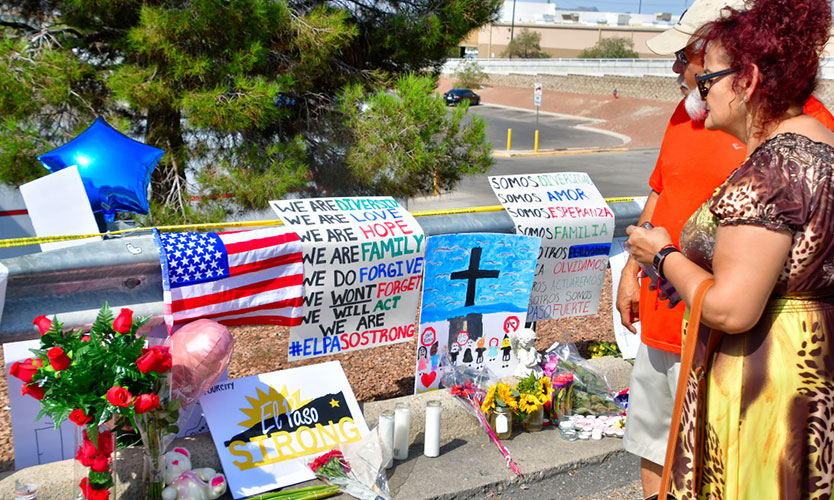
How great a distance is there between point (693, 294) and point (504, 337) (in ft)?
8.30

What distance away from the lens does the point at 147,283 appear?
11.3ft

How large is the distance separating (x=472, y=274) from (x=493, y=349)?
19.2 inches

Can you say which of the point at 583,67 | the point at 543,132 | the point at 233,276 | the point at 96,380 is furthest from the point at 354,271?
the point at 583,67

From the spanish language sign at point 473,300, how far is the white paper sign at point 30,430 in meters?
1.77

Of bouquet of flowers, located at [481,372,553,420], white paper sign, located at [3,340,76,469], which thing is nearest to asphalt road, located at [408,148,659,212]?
bouquet of flowers, located at [481,372,553,420]

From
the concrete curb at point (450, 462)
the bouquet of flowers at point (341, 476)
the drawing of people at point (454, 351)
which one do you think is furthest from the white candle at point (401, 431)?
the drawing of people at point (454, 351)

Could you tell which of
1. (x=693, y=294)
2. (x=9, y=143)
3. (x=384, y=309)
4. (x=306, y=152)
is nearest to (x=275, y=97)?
(x=306, y=152)

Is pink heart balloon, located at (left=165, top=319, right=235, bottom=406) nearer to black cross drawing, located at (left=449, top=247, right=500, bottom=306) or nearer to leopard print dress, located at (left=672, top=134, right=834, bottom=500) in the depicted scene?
black cross drawing, located at (left=449, top=247, right=500, bottom=306)

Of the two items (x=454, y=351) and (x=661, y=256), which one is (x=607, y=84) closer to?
(x=454, y=351)

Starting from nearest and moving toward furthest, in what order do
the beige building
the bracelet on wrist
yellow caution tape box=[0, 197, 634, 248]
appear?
1. the bracelet on wrist
2. yellow caution tape box=[0, 197, 634, 248]
3. the beige building

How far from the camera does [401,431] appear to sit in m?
3.61

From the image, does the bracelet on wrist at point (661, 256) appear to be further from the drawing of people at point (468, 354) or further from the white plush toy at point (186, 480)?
the drawing of people at point (468, 354)

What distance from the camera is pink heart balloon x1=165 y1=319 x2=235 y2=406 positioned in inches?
121

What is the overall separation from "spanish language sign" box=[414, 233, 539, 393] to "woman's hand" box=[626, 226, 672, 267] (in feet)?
6.15
